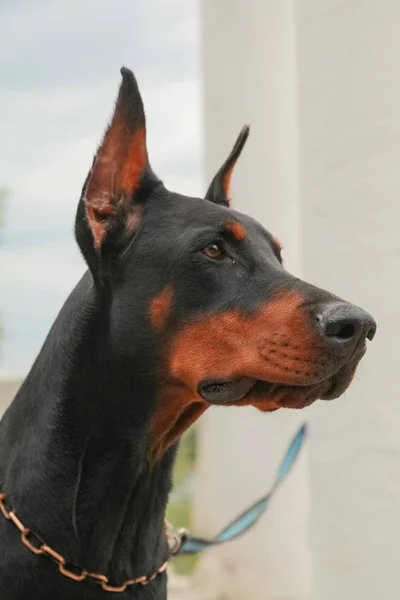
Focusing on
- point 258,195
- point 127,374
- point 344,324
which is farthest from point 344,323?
point 258,195

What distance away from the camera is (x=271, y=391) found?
1.61 metres

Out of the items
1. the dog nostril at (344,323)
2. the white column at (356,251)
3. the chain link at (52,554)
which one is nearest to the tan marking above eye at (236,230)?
the dog nostril at (344,323)

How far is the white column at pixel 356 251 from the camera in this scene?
264 centimetres

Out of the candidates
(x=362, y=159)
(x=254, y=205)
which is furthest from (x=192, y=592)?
(x=362, y=159)

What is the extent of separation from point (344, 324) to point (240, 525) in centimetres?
114

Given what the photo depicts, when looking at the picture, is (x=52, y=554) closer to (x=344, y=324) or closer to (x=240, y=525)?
(x=344, y=324)

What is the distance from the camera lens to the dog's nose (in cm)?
148

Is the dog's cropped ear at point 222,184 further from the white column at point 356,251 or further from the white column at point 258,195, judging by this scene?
the white column at point 258,195

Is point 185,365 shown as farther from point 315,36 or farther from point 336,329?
point 315,36

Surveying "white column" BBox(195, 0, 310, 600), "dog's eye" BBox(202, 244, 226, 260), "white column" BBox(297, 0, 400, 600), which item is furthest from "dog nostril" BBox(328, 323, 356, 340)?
"white column" BBox(195, 0, 310, 600)

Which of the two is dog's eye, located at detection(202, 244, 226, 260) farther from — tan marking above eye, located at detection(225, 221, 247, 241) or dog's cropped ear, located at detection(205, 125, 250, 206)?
dog's cropped ear, located at detection(205, 125, 250, 206)

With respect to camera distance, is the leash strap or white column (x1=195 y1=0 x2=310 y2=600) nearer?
the leash strap

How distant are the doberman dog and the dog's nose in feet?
0.23

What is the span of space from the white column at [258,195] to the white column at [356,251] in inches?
29.8
